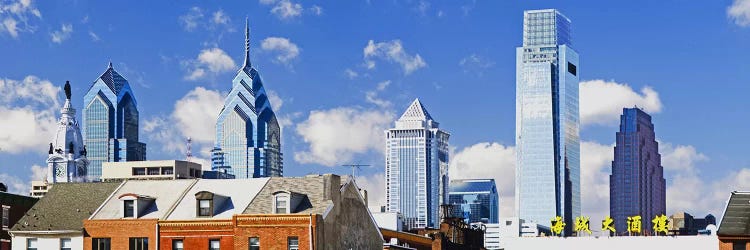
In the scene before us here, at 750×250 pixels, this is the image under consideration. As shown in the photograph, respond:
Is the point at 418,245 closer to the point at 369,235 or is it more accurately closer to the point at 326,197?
the point at 369,235

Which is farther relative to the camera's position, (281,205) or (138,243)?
(138,243)

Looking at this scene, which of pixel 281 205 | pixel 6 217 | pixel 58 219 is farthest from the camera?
pixel 6 217

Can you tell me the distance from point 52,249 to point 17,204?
24.9ft

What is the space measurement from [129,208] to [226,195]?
6826 mm

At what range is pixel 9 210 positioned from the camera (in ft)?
357

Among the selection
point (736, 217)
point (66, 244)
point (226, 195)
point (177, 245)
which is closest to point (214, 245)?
point (177, 245)

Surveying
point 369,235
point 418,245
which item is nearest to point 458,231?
point 418,245

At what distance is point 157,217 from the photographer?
103562mm

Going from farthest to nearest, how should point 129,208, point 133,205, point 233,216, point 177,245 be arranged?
point 129,208 < point 133,205 < point 177,245 < point 233,216

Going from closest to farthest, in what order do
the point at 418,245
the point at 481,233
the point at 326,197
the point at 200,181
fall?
Answer: the point at 326,197, the point at 200,181, the point at 418,245, the point at 481,233

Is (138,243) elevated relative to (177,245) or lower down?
elevated

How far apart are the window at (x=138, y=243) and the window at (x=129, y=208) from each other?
6.62 ft

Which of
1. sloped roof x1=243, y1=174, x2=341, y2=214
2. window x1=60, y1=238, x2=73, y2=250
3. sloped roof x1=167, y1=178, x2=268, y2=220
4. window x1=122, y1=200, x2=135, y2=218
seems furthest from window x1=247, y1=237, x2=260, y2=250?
window x1=60, y1=238, x2=73, y2=250

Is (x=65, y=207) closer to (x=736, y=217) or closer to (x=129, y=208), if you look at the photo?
(x=129, y=208)
